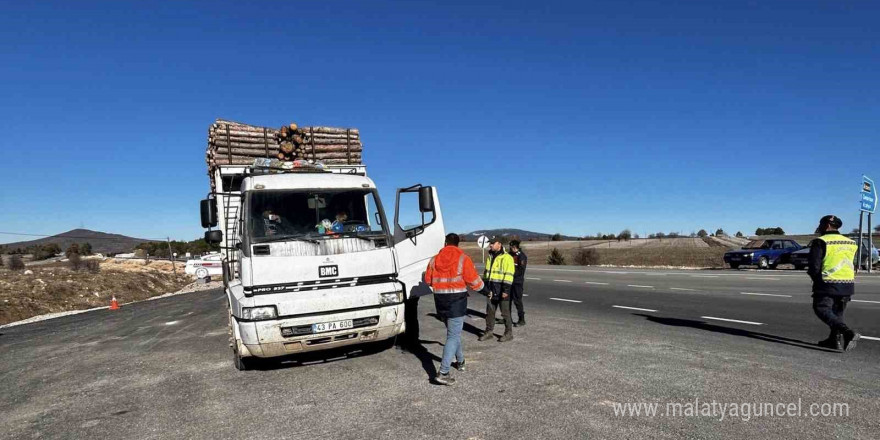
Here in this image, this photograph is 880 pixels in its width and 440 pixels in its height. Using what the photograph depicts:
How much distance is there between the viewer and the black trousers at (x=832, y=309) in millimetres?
6648

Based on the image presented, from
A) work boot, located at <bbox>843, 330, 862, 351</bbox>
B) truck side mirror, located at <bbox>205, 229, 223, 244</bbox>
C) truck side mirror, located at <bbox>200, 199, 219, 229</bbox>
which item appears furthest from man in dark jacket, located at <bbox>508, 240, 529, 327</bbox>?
truck side mirror, located at <bbox>200, 199, 219, 229</bbox>

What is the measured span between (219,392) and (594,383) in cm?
430

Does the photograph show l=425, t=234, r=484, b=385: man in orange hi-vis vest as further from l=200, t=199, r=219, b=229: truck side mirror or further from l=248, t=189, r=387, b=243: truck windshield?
l=200, t=199, r=219, b=229: truck side mirror

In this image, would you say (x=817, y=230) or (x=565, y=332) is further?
(x=565, y=332)

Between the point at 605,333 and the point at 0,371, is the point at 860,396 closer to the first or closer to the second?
the point at 605,333

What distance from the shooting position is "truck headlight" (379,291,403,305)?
21.0 feet

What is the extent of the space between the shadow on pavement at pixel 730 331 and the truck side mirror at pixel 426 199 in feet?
18.1

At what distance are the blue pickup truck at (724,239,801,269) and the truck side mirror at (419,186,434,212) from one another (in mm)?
27414

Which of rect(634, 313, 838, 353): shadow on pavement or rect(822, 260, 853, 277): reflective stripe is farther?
rect(634, 313, 838, 353): shadow on pavement

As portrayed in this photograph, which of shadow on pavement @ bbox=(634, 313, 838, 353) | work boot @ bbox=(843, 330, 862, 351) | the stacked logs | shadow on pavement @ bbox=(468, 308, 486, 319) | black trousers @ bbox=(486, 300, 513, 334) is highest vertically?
the stacked logs

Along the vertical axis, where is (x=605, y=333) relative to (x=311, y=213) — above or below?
below

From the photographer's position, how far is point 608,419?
4457 millimetres

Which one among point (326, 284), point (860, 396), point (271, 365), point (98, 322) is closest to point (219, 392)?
point (271, 365)

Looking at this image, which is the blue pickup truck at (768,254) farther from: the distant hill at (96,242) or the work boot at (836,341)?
the distant hill at (96,242)
